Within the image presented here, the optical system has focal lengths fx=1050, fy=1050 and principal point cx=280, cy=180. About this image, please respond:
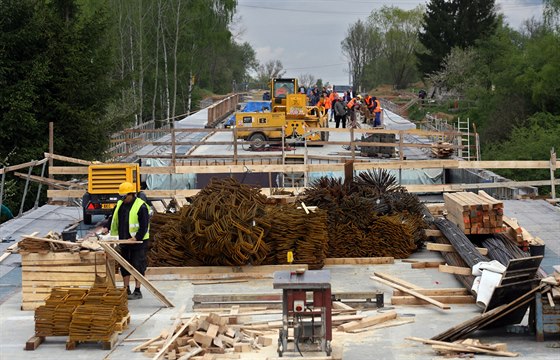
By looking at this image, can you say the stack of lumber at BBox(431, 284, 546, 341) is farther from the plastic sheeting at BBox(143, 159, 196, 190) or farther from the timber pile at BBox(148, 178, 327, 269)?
the plastic sheeting at BBox(143, 159, 196, 190)

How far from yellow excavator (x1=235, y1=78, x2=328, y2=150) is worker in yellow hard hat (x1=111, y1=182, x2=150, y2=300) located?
2261 cm

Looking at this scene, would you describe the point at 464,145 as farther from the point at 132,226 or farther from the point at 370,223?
the point at 132,226

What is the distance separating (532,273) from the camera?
13492 mm

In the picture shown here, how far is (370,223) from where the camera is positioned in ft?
63.0

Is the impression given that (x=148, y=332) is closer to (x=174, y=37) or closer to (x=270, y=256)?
(x=270, y=256)

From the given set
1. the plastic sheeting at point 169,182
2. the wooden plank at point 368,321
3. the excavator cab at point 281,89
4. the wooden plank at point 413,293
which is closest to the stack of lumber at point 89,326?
the wooden plank at point 368,321

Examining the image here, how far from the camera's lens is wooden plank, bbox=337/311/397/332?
13711mm

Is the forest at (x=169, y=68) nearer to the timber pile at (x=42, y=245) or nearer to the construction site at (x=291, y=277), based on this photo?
the construction site at (x=291, y=277)

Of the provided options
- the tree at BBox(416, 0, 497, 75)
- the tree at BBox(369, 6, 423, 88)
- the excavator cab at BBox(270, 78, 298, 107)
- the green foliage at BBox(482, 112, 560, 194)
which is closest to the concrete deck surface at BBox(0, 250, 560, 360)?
the green foliage at BBox(482, 112, 560, 194)

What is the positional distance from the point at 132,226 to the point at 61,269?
118cm

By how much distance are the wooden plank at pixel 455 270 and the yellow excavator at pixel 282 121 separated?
21.5m

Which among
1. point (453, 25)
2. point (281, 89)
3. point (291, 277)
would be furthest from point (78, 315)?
point (453, 25)

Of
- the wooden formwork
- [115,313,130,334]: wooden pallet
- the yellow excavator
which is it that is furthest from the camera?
the yellow excavator

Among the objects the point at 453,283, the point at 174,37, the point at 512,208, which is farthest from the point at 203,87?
the point at 453,283
